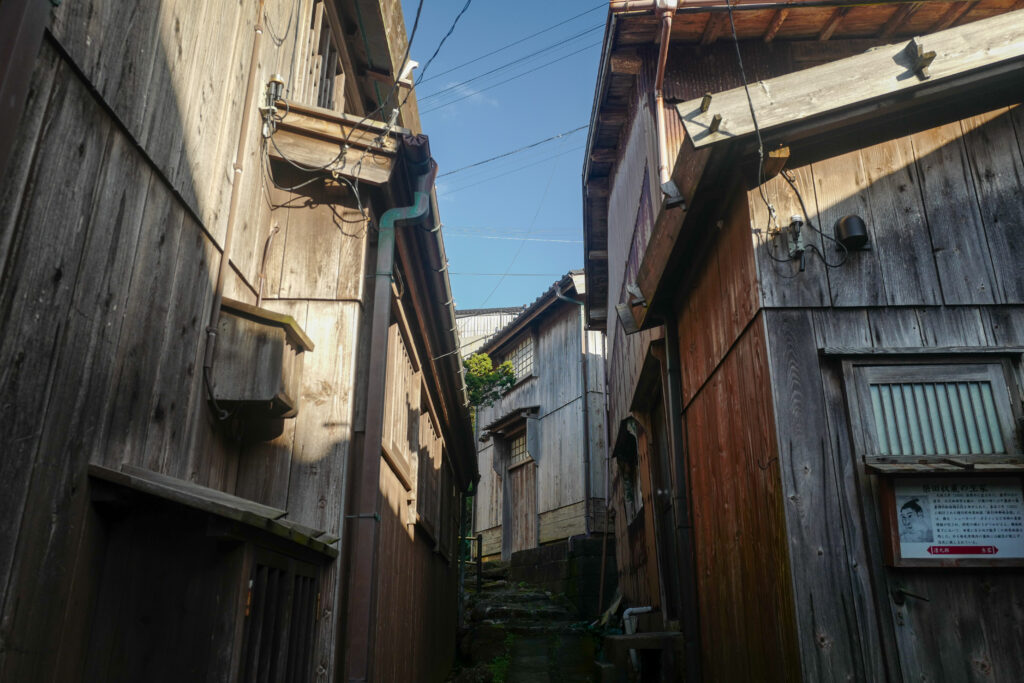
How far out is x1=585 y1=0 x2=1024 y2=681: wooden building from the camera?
163 inches

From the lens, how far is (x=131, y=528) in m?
3.29

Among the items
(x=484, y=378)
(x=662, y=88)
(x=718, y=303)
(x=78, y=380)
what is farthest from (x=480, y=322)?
(x=78, y=380)

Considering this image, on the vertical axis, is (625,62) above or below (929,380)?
above

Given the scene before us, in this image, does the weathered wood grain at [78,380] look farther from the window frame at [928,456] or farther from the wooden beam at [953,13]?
the wooden beam at [953,13]

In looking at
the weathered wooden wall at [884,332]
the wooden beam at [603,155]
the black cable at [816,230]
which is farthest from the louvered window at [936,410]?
the wooden beam at [603,155]

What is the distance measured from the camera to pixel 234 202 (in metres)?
4.60

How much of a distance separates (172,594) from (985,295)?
4.92m

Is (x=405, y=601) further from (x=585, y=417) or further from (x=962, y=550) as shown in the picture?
(x=585, y=417)

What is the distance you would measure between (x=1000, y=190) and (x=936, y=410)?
1.73 meters

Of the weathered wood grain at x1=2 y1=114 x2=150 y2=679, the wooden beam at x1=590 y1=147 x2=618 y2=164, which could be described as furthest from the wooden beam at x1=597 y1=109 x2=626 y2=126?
the weathered wood grain at x1=2 y1=114 x2=150 y2=679

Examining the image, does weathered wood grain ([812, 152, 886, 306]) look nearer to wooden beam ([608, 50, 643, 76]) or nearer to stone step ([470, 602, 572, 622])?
wooden beam ([608, 50, 643, 76])

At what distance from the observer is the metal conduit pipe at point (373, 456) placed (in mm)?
4641

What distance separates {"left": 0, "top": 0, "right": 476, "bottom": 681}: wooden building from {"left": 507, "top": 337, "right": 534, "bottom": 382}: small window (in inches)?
558

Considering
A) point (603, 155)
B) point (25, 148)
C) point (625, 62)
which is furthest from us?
point (603, 155)
